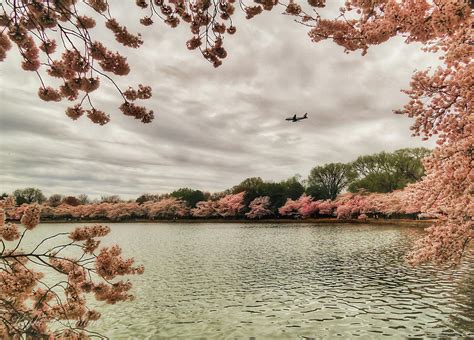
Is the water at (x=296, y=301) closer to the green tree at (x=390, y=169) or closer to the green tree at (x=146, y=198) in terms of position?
the green tree at (x=390, y=169)

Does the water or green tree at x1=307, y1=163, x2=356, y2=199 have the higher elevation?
green tree at x1=307, y1=163, x2=356, y2=199

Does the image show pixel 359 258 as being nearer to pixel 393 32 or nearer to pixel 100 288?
pixel 393 32

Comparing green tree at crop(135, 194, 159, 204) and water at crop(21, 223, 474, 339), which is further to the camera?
green tree at crop(135, 194, 159, 204)

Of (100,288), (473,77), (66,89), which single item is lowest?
(100,288)

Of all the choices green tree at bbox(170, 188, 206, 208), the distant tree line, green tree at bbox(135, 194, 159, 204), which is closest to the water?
the distant tree line

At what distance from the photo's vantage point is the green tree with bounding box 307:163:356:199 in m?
87.0

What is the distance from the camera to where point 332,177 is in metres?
89.7

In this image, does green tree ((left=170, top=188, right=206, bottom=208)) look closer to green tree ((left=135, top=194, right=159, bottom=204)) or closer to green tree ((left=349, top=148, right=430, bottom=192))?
green tree ((left=135, top=194, right=159, bottom=204))

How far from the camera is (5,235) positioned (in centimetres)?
455

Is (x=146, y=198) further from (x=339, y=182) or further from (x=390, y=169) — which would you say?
(x=390, y=169)

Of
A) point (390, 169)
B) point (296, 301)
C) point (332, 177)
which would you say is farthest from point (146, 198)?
point (296, 301)

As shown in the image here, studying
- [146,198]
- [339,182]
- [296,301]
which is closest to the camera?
[296,301]

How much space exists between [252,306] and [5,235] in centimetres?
938

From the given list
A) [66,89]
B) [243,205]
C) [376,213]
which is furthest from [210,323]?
[243,205]
